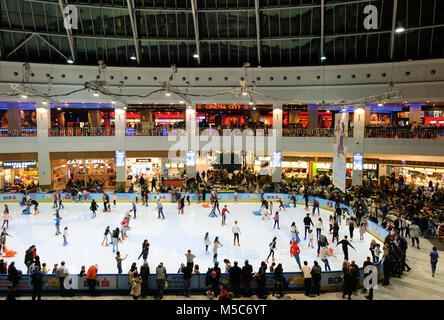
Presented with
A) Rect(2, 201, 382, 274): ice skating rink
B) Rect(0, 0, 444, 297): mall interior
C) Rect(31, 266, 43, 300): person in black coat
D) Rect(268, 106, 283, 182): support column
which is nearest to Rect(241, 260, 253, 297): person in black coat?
Rect(2, 201, 382, 274): ice skating rink

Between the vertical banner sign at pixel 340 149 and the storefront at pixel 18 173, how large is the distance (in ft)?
79.6

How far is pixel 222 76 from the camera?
27.3 metres

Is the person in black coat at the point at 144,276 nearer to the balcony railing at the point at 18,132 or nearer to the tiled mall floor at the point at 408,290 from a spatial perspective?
the tiled mall floor at the point at 408,290

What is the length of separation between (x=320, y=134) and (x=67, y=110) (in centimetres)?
2629

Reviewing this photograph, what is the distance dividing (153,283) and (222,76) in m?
20.5

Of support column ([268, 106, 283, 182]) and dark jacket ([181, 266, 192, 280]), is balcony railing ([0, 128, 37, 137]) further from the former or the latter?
dark jacket ([181, 266, 192, 280])

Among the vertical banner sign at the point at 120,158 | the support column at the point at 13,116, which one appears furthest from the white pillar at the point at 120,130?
the support column at the point at 13,116

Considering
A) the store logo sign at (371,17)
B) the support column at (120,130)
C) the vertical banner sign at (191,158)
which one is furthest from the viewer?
the vertical banner sign at (191,158)

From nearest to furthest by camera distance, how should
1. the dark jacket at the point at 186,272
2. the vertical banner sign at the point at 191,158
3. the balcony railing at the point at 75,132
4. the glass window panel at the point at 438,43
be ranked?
the dark jacket at the point at 186,272, the glass window panel at the point at 438,43, the balcony railing at the point at 75,132, the vertical banner sign at the point at 191,158

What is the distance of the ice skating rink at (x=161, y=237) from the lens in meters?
12.9

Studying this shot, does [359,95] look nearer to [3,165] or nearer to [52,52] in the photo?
[52,52]

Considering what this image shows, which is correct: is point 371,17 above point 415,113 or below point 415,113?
above

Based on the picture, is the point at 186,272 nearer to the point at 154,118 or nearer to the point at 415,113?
the point at 415,113

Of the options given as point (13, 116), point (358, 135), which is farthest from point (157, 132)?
point (358, 135)
